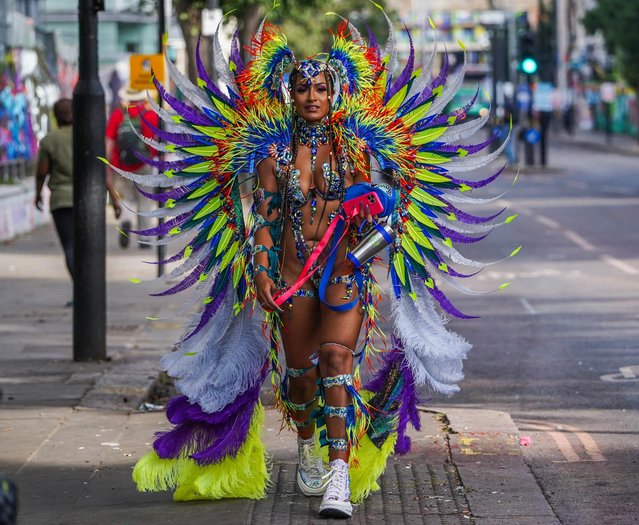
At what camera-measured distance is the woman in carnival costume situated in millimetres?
6262

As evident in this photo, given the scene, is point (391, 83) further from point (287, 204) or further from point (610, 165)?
point (610, 165)

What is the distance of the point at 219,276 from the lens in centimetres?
661

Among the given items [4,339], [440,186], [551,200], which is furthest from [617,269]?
A: [551,200]

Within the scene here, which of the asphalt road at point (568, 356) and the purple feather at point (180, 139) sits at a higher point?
the purple feather at point (180, 139)

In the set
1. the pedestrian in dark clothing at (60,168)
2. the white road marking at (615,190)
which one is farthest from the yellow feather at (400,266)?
the white road marking at (615,190)

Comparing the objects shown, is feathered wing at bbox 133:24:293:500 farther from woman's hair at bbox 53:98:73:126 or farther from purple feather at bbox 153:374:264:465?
woman's hair at bbox 53:98:73:126

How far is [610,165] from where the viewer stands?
47.5 m

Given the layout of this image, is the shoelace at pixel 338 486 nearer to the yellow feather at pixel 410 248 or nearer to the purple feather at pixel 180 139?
the yellow feather at pixel 410 248

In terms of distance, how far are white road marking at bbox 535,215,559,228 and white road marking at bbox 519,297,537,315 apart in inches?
368

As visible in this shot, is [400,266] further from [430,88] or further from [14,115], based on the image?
[14,115]

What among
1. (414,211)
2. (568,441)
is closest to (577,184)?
(568,441)

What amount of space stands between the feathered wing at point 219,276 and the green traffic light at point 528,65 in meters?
31.7

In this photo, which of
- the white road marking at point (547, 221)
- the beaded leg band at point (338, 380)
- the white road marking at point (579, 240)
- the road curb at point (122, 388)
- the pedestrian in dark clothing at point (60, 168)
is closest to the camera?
the beaded leg band at point (338, 380)

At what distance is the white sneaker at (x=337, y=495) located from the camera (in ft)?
20.1
